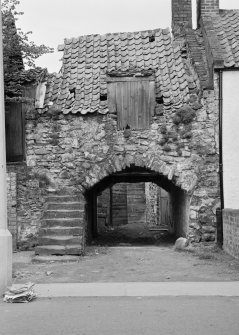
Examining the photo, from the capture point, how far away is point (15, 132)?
14.3 meters

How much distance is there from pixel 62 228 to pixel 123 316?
6.75 metres

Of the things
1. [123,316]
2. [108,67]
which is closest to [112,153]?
[108,67]

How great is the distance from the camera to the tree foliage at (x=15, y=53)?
1348 centimetres

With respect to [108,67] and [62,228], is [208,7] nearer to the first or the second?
[108,67]

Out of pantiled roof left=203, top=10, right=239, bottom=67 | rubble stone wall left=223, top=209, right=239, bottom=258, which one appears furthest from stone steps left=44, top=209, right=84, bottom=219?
pantiled roof left=203, top=10, right=239, bottom=67

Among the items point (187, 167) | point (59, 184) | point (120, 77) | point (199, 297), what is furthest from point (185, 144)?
point (199, 297)

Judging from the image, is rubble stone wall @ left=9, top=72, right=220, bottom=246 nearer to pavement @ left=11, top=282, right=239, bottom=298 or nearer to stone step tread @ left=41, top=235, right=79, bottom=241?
stone step tread @ left=41, top=235, right=79, bottom=241

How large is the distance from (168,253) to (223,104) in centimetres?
418

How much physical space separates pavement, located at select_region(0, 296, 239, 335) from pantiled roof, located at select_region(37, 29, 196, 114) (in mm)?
7685

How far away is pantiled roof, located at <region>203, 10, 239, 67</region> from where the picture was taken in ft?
45.4

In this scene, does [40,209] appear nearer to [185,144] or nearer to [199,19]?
[185,144]

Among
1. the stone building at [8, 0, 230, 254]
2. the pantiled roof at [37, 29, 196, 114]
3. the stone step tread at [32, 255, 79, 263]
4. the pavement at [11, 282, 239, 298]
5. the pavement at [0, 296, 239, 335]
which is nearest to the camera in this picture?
the pavement at [0, 296, 239, 335]

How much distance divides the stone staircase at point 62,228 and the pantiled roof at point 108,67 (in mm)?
2514

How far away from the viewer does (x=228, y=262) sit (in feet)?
36.9
